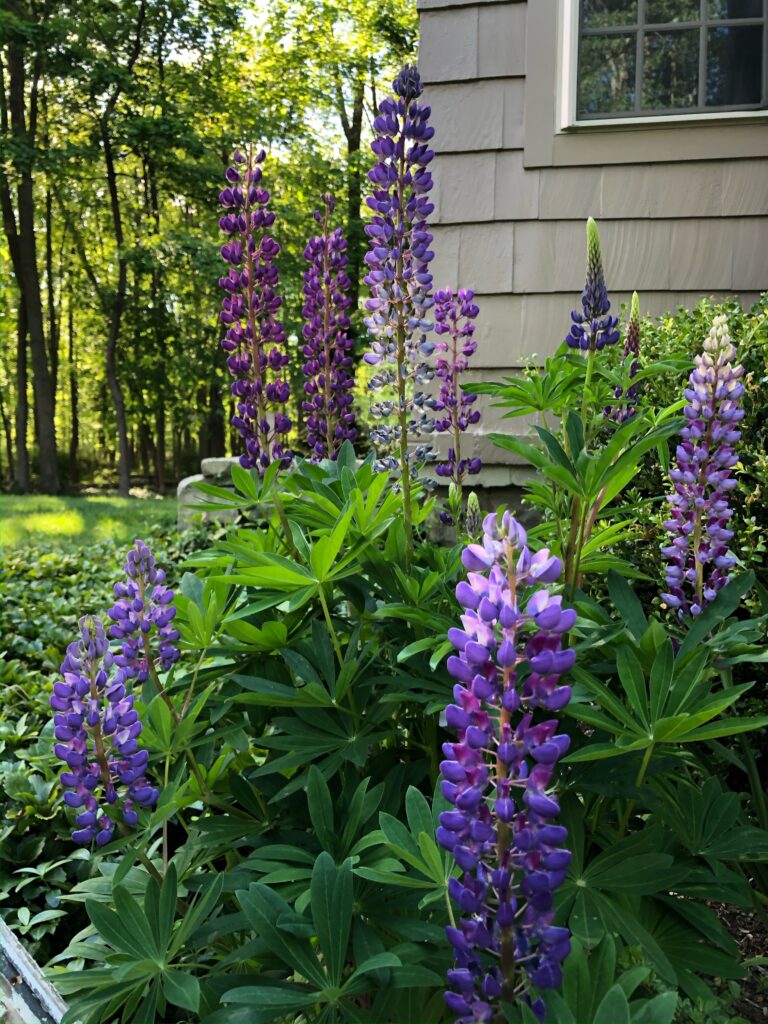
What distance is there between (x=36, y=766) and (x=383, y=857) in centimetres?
151

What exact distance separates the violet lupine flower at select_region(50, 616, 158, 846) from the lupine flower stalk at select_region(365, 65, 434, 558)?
0.70 metres

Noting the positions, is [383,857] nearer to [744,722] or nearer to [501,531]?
[744,722]

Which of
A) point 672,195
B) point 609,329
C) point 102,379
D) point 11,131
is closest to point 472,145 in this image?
point 672,195

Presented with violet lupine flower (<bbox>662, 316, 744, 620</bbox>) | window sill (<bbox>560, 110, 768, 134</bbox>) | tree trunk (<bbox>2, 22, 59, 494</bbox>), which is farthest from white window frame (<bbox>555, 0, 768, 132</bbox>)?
tree trunk (<bbox>2, 22, 59, 494</bbox>)

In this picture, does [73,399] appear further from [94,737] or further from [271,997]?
[271,997]

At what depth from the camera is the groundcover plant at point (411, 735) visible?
1.00 meters

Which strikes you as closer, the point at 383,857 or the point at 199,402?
the point at 383,857

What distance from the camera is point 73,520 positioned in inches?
369

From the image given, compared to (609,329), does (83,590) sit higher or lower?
lower

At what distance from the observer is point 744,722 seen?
1.32 m

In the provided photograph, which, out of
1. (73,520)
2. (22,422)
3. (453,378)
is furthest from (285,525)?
(22,422)

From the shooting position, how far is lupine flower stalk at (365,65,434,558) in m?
1.97

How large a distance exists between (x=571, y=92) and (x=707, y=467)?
303cm

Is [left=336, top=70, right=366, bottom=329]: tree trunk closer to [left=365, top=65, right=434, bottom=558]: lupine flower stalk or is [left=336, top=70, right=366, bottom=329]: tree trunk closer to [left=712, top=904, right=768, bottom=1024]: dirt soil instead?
[left=365, top=65, right=434, bottom=558]: lupine flower stalk
